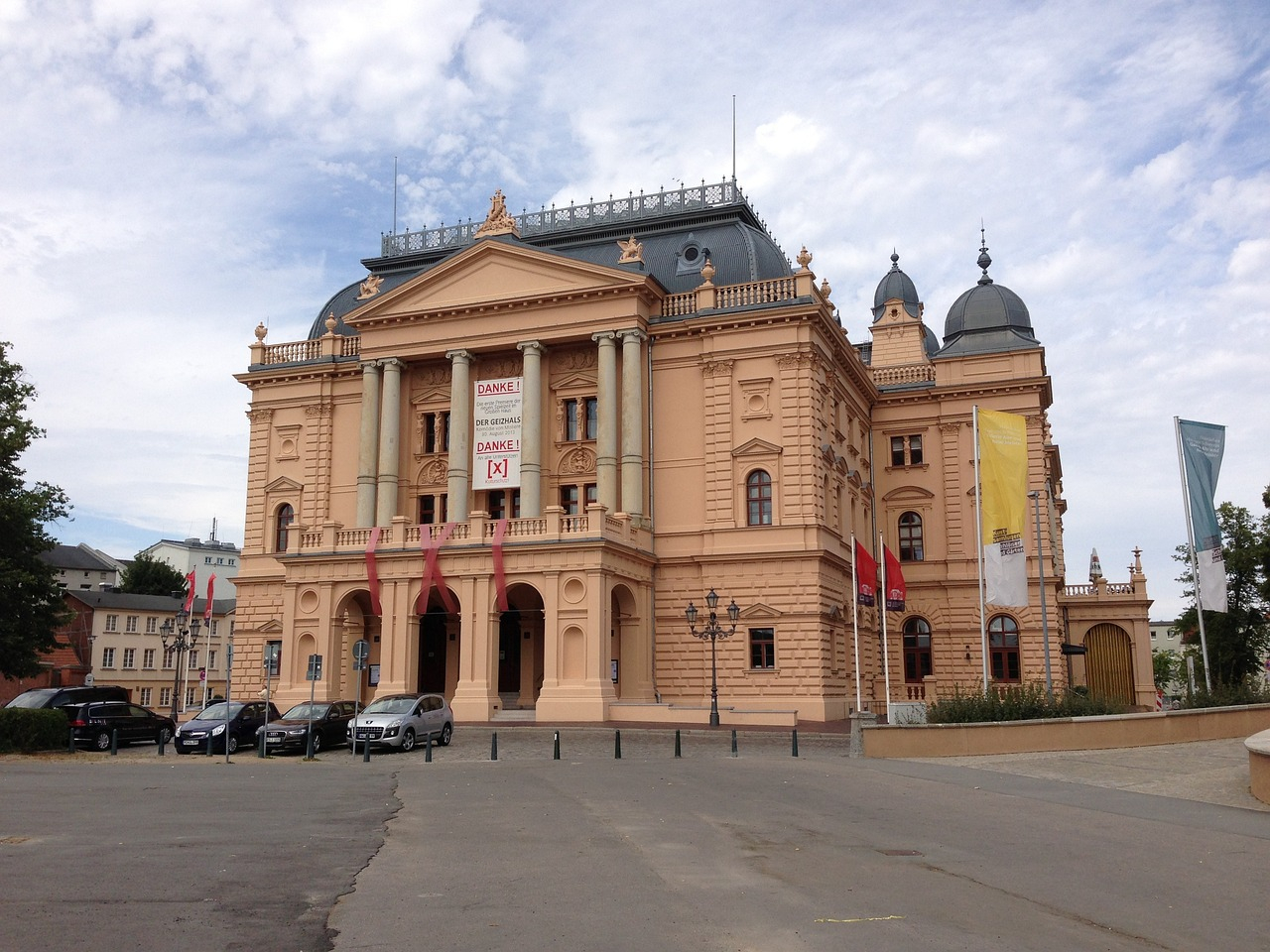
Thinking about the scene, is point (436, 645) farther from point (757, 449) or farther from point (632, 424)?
point (757, 449)

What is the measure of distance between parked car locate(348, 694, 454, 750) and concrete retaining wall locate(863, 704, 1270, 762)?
39.3 feet

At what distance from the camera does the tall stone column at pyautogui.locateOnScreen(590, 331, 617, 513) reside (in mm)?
44781

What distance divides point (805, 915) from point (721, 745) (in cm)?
2211

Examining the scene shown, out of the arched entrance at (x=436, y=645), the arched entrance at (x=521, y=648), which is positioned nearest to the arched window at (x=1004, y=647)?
the arched entrance at (x=521, y=648)

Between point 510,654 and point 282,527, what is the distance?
13456 mm

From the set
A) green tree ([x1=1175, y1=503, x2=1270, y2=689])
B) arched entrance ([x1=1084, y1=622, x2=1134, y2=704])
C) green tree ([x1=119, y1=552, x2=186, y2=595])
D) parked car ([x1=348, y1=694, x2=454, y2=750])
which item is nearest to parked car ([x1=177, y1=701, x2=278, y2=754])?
parked car ([x1=348, y1=694, x2=454, y2=750])

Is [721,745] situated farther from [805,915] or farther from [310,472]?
[310,472]

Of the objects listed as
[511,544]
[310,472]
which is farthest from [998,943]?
Answer: [310,472]

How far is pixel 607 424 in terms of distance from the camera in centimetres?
4494

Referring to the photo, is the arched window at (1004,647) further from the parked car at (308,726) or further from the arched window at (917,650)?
the parked car at (308,726)

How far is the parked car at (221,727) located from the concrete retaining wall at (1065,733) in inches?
623

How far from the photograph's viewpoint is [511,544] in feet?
131

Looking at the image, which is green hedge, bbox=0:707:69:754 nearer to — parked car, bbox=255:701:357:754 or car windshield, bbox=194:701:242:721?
car windshield, bbox=194:701:242:721

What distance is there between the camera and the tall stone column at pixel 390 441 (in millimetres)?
47312
